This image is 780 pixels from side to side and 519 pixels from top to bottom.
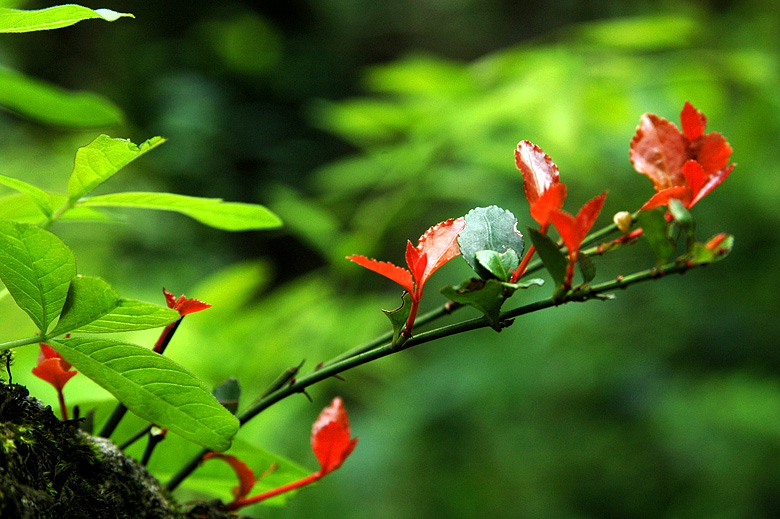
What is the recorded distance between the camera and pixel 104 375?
0.81 ft

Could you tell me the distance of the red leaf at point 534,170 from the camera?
27cm

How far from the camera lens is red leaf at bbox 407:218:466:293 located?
27 cm

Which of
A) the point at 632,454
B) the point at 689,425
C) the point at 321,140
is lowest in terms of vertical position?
the point at 632,454

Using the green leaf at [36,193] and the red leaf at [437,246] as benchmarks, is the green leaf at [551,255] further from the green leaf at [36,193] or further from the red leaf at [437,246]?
the green leaf at [36,193]

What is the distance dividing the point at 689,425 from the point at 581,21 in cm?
157

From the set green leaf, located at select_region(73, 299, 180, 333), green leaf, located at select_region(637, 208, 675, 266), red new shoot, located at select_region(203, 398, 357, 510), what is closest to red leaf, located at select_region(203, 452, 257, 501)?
red new shoot, located at select_region(203, 398, 357, 510)

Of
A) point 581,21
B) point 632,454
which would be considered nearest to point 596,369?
point 632,454

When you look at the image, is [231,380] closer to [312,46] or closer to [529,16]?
[529,16]

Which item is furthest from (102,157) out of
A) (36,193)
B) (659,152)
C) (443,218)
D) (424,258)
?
(443,218)

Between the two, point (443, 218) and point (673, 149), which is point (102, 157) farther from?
point (443, 218)

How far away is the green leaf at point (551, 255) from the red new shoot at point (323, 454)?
0.14m

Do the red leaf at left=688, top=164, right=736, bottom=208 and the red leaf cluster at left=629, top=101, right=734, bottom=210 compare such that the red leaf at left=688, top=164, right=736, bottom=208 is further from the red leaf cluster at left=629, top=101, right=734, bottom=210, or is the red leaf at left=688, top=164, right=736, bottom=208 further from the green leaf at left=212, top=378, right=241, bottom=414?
the green leaf at left=212, top=378, right=241, bottom=414

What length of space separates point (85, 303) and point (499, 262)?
0.15m

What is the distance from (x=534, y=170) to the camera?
0.89 feet
